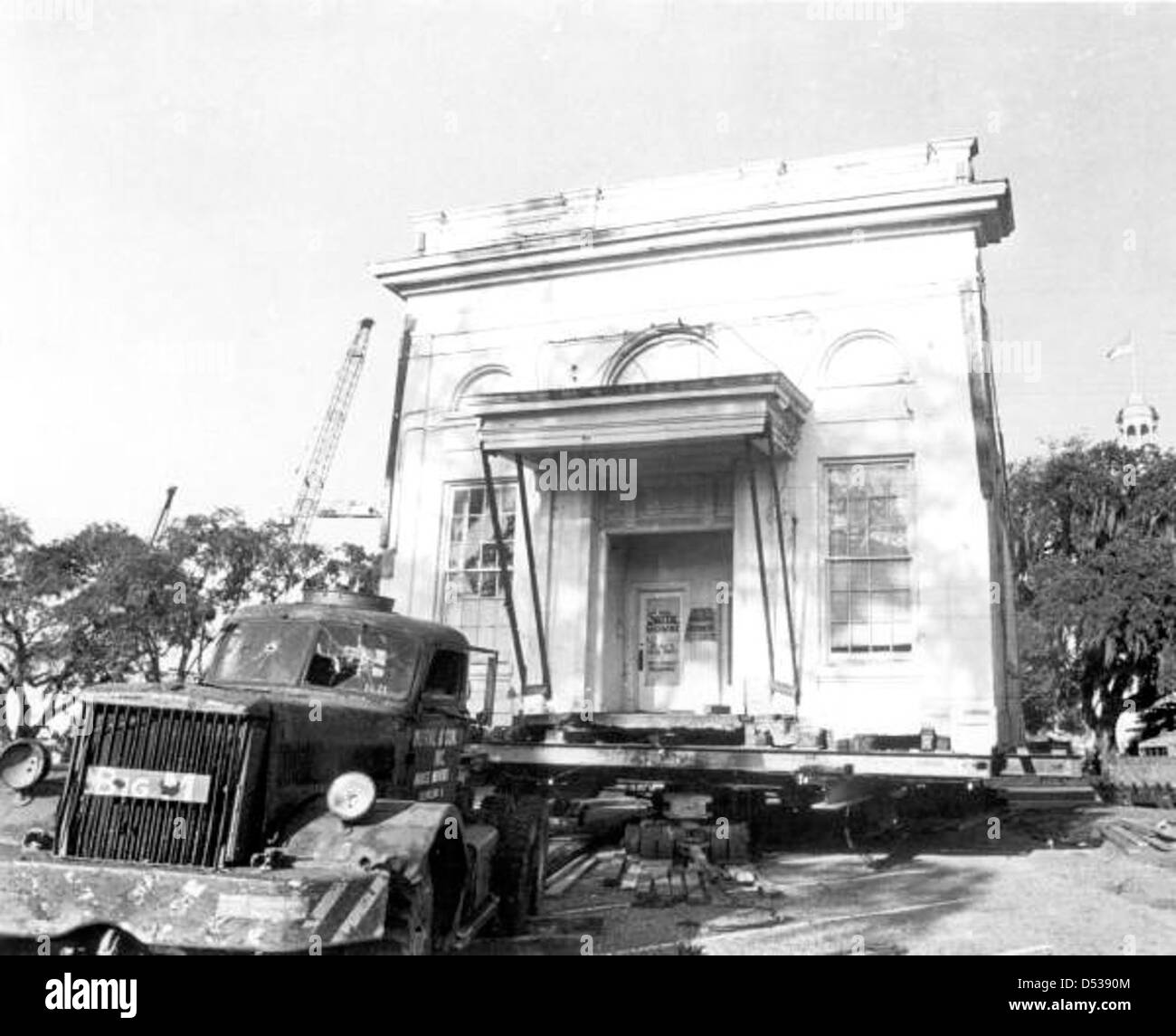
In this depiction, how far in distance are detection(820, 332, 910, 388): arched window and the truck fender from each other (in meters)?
10.1

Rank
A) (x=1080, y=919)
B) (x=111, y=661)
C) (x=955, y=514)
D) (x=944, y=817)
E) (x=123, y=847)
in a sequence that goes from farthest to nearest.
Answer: (x=111, y=661) → (x=944, y=817) → (x=955, y=514) → (x=1080, y=919) → (x=123, y=847)

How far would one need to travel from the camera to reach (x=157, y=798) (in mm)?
5062

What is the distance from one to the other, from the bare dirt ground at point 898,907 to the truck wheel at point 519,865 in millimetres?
195

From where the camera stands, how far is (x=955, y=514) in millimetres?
13383

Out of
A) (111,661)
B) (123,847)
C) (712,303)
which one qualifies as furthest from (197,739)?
(111,661)

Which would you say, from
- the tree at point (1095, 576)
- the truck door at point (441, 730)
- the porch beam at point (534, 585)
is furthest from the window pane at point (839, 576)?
the tree at point (1095, 576)

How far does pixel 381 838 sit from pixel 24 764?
6.78 feet

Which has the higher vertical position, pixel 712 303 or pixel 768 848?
pixel 712 303

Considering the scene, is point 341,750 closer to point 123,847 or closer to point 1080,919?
point 123,847

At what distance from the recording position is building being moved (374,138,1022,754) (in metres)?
13.3

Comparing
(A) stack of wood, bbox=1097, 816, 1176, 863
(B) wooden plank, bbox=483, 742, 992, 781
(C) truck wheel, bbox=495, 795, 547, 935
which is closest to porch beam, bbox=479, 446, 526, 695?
(B) wooden plank, bbox=483, 742, 992, 781

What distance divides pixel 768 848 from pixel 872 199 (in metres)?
8.39

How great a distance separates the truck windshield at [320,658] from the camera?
6.67m

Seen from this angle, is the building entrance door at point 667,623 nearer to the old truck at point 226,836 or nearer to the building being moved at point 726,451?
the building being moved at point 726,451
